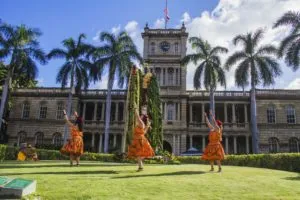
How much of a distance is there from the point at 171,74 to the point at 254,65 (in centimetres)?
1323

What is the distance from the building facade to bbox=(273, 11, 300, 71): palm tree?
13.9 meters

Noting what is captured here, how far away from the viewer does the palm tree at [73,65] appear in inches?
1407

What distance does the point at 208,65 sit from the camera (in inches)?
1339

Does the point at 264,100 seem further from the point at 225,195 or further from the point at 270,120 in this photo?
the point at 225,195

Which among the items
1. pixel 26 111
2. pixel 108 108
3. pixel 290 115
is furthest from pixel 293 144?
pixel 26 111

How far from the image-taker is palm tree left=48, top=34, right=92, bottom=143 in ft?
117

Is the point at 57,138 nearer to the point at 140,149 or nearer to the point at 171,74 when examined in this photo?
the point at 171,74

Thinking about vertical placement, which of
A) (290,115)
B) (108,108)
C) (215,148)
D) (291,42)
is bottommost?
(215,148)

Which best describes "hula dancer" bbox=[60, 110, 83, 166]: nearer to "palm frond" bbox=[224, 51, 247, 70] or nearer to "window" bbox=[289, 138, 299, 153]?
"palm frond" bbox=[224, 51, 247, 70]

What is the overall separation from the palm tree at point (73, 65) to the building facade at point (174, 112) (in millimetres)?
7242

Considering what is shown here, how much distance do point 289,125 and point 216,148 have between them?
31749 millimetres

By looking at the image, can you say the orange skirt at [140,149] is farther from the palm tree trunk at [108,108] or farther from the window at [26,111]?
the window at [26,111]

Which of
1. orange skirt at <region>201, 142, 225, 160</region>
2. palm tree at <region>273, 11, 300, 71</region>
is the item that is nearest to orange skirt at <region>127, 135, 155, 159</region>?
orange skirt at <region>201, 142, 225, 160</region>

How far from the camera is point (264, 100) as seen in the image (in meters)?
41.2
